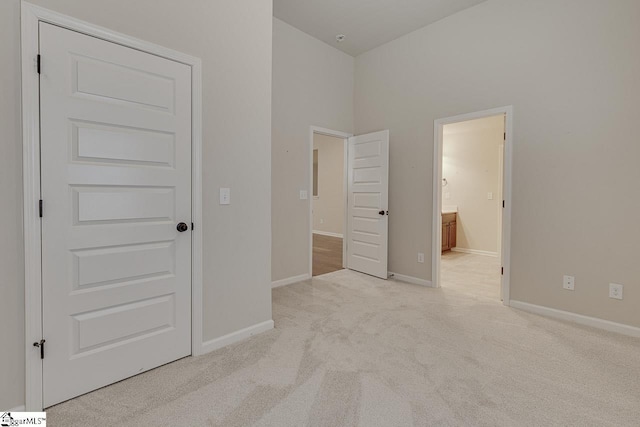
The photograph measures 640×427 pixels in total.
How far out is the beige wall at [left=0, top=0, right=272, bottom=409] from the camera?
4.95 ft

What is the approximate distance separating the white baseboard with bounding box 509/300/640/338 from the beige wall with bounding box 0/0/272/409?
2.64m

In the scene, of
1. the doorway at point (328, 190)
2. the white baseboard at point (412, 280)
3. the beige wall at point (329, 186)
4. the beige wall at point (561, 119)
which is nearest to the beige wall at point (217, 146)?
the white baseboard at point (412, 280)

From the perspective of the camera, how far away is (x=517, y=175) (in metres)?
3.11

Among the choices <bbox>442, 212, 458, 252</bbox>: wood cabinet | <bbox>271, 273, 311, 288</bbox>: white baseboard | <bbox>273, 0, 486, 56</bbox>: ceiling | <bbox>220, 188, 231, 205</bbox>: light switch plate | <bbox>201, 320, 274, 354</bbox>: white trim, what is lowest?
<bbox>201, 320, 274, 354</bbox>: white trim

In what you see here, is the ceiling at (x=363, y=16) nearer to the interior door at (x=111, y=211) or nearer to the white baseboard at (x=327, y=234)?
the interior door at (x=111, y=211)

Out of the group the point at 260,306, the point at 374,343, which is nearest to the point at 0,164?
the point at 260,306

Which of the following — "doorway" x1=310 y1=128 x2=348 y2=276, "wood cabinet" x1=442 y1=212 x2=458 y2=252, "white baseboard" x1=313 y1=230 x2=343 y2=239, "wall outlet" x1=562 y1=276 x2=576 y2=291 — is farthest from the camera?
"white baseboard" x1=313 y1=230 x2=343 y2=239

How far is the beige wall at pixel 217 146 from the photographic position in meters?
1.51

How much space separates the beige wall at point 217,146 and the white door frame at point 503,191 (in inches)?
89.3

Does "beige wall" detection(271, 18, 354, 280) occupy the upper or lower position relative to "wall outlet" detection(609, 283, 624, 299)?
upper

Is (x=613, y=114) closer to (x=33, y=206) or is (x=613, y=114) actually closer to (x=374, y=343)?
(x=374, y=343)

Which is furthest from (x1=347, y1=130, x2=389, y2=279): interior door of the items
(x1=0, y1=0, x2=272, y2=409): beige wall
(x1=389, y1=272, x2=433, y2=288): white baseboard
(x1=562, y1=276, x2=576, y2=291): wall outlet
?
(x1=0, y1=0, x2=272, y2=409): beige wall

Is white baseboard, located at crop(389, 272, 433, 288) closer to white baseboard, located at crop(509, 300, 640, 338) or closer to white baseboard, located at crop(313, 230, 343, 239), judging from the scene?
white baseboard, located at crop(509, 300, 640, 338)

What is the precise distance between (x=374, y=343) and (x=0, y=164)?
255cm
